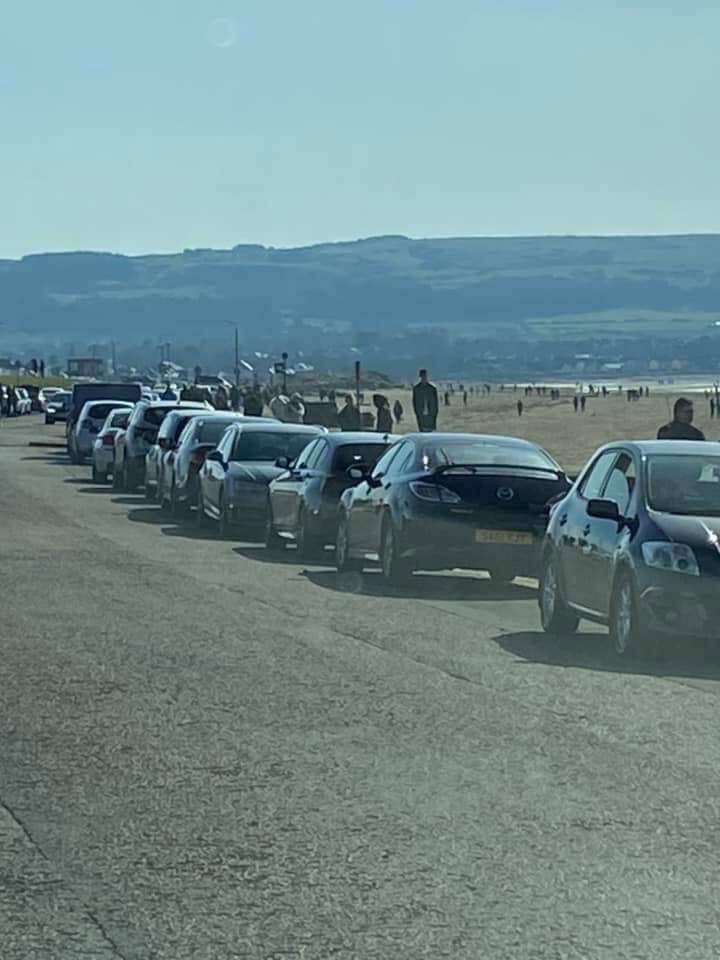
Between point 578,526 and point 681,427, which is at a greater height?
point 681,427

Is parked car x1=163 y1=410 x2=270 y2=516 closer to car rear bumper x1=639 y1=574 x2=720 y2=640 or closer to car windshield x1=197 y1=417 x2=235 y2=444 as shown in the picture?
car windshield x1=197 y1=417 x2=235 y2=444

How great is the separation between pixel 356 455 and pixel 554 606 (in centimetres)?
838

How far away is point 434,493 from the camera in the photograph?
1981cm

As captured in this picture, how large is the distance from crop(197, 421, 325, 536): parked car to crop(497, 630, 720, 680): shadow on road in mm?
9902

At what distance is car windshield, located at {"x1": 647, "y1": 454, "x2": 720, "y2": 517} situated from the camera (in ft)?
48.5

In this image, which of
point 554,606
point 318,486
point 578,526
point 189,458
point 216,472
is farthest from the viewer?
point 189,458

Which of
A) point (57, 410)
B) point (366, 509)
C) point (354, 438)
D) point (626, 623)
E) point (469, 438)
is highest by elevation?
point (469, 438)

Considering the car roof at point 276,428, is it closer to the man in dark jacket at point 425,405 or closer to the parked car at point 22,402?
the man in dark jacket at point 425,405

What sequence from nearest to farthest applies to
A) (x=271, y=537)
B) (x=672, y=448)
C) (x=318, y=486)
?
1. (x=672, y=448)
2. (x=318, y=486)
3. (x=271, y=537)

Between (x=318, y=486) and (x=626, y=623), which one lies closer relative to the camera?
(x=626, y=623)

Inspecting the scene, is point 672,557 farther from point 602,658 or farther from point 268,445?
point 268,445

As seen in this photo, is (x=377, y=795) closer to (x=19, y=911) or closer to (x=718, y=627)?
(x=19, y=911)

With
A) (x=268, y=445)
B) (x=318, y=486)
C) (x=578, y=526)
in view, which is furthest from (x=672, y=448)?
(x=268, y=445)

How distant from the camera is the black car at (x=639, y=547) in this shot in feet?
45.9
